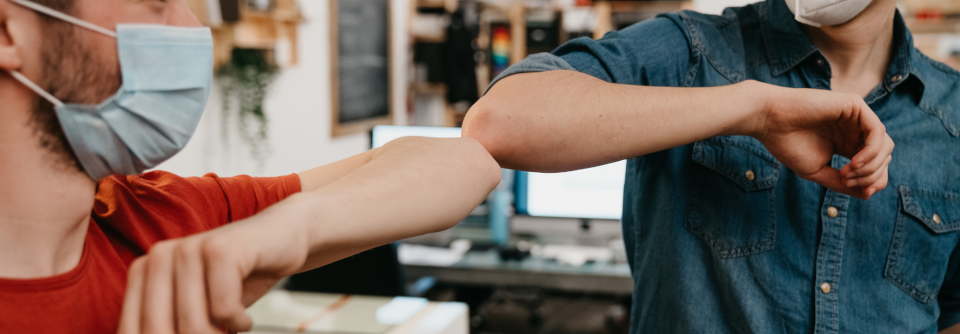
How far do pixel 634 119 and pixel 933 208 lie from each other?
63 cm

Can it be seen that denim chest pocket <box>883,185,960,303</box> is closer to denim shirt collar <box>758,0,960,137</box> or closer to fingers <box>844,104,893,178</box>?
denim shirt collar <box>758,0,960,137</box>

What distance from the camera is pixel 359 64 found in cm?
475

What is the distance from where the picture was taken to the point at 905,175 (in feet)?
3.43

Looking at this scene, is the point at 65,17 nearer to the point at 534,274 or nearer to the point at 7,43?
the point at 7,43

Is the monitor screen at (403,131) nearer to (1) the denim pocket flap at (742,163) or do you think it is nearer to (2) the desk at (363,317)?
(2) the desk at (363,317)

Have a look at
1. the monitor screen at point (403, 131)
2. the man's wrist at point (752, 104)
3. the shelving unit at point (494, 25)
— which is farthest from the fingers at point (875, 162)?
the shelving unit at point (494, 25)

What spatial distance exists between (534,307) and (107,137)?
8.95 feet

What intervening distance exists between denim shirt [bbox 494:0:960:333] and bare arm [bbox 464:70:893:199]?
211 mm

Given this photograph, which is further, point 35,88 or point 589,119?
point 589,119

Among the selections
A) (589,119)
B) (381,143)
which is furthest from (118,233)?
(381,143)

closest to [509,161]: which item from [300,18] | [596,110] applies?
[596,110]

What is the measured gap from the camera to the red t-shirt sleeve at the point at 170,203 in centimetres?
74

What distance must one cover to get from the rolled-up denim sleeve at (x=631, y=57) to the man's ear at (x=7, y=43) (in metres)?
0.51

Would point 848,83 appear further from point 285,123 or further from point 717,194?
point 285,123
